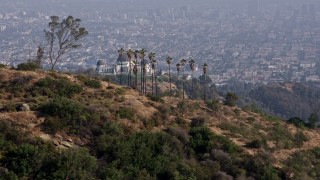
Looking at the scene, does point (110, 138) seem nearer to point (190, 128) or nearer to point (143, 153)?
point (143, 153)

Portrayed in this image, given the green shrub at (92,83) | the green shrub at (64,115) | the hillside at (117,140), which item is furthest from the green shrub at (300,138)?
the green shrub at (64,115)

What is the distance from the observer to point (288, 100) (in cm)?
9331

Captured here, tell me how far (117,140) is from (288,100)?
239ft

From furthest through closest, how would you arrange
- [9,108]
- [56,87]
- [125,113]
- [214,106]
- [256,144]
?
1. [214,106]
2. [56,87]
3. [256,144]
4. [125,113]
5. [9,108]

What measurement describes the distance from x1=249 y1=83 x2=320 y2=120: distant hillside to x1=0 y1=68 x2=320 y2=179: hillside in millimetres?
57170

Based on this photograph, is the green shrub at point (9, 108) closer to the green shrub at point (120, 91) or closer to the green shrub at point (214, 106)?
the green shrub at point (120, 91)

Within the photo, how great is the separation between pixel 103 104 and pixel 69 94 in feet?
7.24

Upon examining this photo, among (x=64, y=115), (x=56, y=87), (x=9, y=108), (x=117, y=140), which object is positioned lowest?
(x=117, y=140)

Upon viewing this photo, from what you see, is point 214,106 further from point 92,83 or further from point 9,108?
point 9,108

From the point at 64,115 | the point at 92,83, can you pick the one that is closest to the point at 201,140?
the point at 64,115

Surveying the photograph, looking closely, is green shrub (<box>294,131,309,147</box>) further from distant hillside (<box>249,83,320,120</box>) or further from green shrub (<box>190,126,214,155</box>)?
distant hillside (<box>249,83,320,120</box>)

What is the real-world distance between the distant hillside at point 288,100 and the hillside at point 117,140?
57.2 meters

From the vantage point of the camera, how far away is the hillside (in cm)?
2139

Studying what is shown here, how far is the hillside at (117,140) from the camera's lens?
21.4 metres
